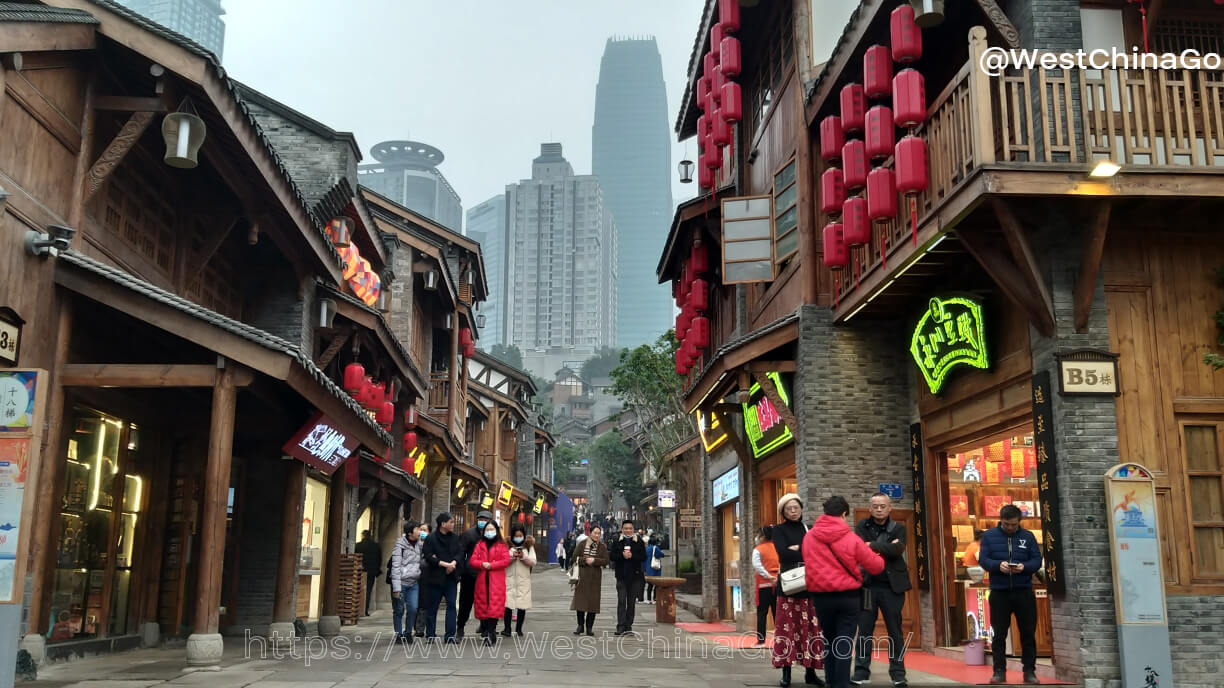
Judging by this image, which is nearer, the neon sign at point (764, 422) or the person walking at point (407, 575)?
the person walking at point (407, 575)

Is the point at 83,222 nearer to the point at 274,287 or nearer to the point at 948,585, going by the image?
the point at 274,287

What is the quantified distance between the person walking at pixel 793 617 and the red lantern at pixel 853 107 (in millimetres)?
5077

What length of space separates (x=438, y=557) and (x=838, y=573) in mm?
7256

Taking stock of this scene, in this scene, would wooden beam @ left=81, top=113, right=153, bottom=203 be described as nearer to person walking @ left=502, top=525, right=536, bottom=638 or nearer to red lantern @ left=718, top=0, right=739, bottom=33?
person walking @ left=502, top=525, right=536, bottom=638

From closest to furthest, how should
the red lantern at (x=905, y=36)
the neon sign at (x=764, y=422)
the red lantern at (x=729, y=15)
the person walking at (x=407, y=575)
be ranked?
1. the red lantern at (x=905, y=36)
2. the person walking at (x=407, y=575)
3. the neon sign at (x=764, y=422)
4. the red lantern at (x=729, y=15)

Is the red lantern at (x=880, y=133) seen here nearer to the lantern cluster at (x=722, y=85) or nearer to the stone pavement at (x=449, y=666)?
the stone pavement at (x=449, y=666)

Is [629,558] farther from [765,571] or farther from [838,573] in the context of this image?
[838,573]

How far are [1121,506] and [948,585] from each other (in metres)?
4.01

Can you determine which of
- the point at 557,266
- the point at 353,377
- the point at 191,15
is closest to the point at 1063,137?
the point at 353,377

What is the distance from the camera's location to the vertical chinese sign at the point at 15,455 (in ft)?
24.7

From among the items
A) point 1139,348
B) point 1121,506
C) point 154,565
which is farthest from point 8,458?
point 1139,348

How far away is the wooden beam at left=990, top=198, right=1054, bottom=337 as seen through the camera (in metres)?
9.53

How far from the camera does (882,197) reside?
11.4 metres

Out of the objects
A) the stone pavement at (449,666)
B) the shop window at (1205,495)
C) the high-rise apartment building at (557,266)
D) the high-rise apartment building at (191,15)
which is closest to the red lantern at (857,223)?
the shop window at (1205,495)
